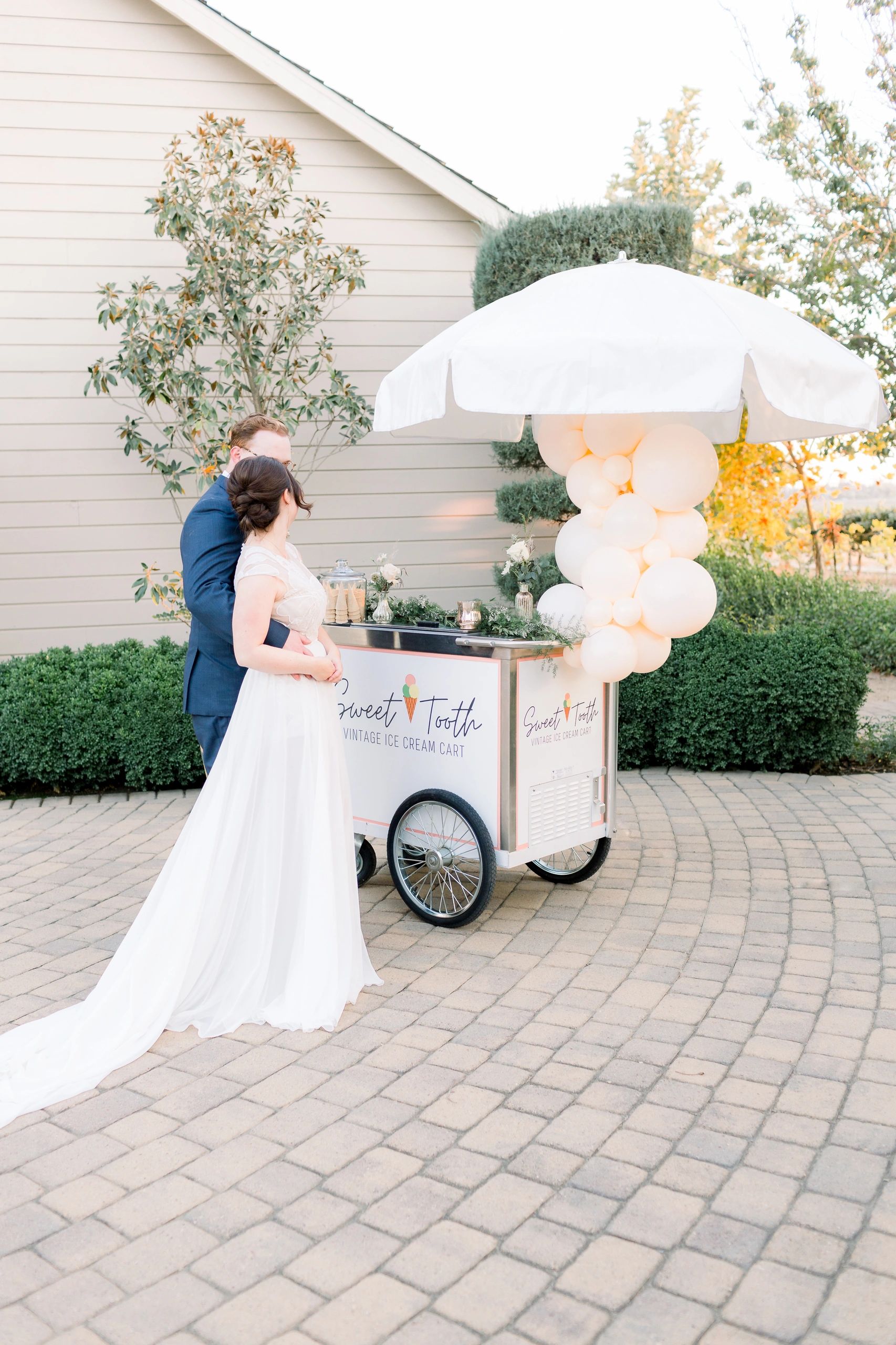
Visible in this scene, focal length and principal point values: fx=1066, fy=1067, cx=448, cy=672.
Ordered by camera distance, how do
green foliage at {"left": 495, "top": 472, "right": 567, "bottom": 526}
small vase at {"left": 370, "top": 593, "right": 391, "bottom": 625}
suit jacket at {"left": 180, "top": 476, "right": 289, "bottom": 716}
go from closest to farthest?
suit jacket at {"left": 180, "top": 476, "right": 289, "bottom": 716}
small vase at {"left": 370, "top": 593, "right": 391, "bottom": 625}
green foliage at {"left": 495, "top": 472, "right": 567, "bottom": 526}

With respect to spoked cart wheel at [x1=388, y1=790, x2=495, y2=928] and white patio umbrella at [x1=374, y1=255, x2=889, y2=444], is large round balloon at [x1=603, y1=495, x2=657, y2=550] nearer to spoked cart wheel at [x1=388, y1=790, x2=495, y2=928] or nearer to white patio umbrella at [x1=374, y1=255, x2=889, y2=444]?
white patio umbrella at [x1=374, y1=255, x2=889, y2=444]

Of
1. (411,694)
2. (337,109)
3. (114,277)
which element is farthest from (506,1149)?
(337,109)

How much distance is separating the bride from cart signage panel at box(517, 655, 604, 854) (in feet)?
2.71

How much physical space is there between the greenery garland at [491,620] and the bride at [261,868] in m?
0.83

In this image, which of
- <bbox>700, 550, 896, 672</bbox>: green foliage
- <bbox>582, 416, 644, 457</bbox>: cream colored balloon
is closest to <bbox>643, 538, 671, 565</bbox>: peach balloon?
<bbox>582, 416, 644, 457</bbox>: cream colored balloon

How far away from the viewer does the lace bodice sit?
3.77 m

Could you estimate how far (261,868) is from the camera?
3.85 metres

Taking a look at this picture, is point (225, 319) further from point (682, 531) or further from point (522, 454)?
point (682, 531)

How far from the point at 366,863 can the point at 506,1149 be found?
2461 mm

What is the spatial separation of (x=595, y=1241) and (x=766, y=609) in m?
6.99

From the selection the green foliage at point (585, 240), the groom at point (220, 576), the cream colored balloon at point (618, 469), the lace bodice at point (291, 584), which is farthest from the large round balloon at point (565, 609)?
the green foliage at point (585, 240)

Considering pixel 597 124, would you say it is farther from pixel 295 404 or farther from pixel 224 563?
pixel 224 563

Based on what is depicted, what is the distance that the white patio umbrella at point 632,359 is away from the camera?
12.3ft

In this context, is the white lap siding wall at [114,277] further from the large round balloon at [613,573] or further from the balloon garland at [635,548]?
the large round balloon at [613,573]
